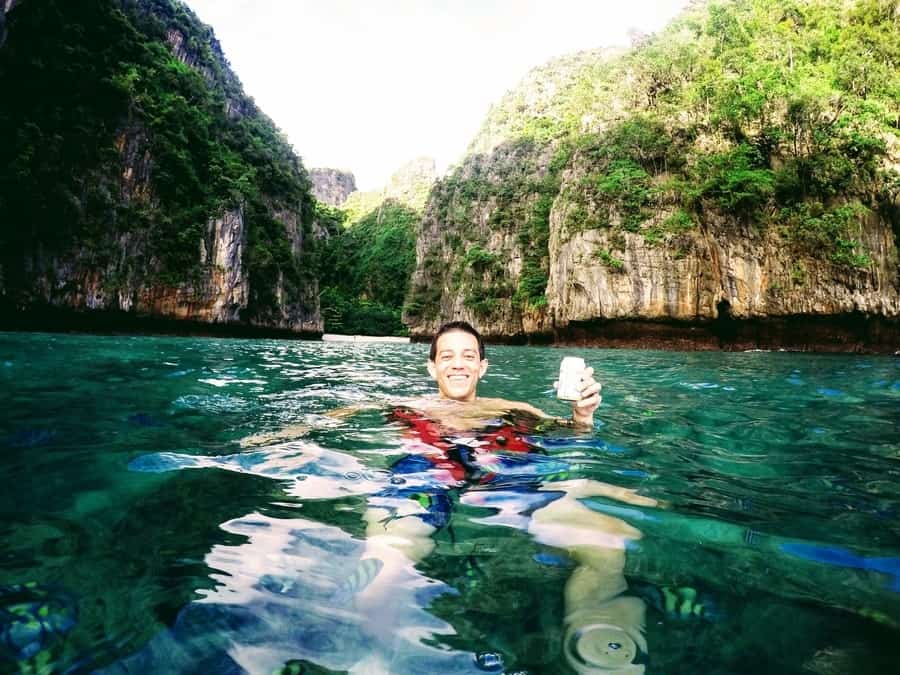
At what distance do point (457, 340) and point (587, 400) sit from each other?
1.01 m

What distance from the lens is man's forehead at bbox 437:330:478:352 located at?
Result: 3.45 metres

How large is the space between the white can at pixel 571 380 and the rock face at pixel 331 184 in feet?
374

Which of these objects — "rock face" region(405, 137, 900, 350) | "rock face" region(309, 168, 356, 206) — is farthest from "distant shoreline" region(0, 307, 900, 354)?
"rock face" region(309, 168, 356, 206)

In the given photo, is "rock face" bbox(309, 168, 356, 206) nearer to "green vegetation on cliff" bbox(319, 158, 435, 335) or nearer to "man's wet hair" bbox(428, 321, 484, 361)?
"green vegetation on cliff" bbox(319, 158, 435, 335)

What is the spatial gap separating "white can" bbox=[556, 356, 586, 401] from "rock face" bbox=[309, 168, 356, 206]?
11412 centimetres

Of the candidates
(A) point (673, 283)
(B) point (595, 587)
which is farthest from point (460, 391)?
(A) point (673, 283)

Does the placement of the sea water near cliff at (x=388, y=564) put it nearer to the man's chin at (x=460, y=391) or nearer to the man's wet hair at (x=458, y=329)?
the man's chin at (x=460, y=391)

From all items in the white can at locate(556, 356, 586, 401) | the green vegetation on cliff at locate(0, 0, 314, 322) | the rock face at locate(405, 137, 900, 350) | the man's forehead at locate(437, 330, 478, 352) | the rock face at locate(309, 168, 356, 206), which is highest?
the rock face at locate(309, 168, 356, 206)

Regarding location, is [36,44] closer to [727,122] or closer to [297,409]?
[297,409]

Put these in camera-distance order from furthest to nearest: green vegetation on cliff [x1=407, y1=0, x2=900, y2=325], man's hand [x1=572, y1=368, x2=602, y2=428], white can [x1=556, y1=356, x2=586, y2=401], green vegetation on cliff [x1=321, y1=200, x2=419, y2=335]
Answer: green vegetation on cliff [x1=321, y1=200, x2=419, y2=335] < green vegetation on cliff [x1=407, y1=0, x2=900, y2=325] < man's hand [x1=572, y1=368, x2=602, y2=428] < white can [x1=556, y1=356, x2=586, y2=401]

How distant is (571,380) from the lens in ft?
8.74

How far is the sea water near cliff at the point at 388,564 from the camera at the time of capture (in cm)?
109

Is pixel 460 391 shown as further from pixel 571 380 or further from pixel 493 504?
pixel 493 504

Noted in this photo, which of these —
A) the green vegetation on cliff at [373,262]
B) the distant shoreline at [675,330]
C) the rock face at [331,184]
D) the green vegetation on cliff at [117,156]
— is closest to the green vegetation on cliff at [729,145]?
the distant shoreline at [675,330]
